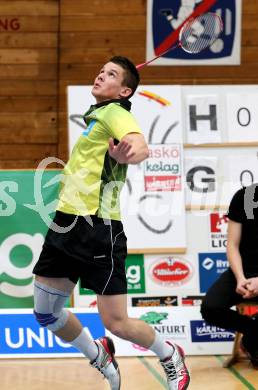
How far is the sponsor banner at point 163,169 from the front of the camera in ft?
22.0

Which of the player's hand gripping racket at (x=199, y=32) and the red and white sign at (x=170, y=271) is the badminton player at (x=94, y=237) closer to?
the player's hand gripping racket at (x=199, y=32)

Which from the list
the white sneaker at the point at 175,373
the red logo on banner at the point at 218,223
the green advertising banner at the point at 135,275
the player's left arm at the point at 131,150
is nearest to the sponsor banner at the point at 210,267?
the red logo on banner at the point at 218,223

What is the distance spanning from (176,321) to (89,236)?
2.17m

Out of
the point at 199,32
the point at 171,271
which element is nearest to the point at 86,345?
the point at 171,271

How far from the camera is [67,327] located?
Answer: 4.24 metres

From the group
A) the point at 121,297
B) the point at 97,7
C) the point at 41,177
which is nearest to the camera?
the point at 121,297

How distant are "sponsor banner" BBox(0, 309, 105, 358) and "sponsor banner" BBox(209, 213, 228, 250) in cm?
133

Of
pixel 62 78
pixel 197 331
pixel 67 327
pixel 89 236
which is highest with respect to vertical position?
pixel 62 78

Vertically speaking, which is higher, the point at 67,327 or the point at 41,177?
the point at 41,177

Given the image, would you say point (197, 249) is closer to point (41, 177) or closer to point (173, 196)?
point (173, 196)

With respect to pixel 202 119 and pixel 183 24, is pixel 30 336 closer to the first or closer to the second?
pixel 202 119

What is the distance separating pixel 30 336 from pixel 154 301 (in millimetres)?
1214

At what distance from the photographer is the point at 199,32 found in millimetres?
6070

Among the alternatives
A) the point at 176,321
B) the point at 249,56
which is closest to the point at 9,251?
the point at 176,321
